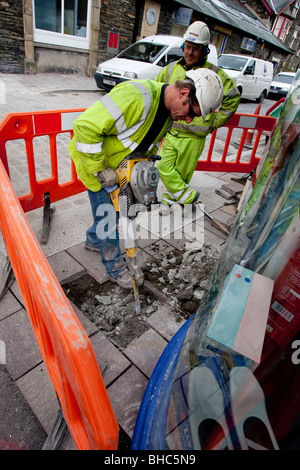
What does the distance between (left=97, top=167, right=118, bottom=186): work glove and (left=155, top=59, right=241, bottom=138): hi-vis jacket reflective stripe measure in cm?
148

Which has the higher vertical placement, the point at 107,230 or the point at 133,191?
the point at 133,191

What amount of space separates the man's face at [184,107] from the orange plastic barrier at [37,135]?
1.39 metres

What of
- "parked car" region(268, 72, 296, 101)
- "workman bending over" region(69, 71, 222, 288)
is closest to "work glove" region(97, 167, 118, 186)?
"workman bending over" region(69, 71, 222, 288)

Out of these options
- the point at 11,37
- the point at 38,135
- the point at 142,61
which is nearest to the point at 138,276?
the point at 38,135

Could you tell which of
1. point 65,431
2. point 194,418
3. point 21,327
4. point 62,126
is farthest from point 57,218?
point 194,418

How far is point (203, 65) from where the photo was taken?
3.27 m

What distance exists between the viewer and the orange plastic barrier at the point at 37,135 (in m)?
2.61

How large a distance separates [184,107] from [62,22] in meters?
11.9

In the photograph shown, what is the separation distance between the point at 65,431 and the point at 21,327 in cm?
88

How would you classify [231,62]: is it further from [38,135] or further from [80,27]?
[38,135]

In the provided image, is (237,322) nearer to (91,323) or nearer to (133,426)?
(133,426)

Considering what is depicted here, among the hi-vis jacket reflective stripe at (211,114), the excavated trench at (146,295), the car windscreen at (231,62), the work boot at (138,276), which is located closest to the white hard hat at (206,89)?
the hi-vis jacket reflective stripe at (211,114)

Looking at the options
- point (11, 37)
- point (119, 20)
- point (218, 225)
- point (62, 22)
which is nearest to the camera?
point (218, 225)

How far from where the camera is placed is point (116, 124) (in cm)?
200
